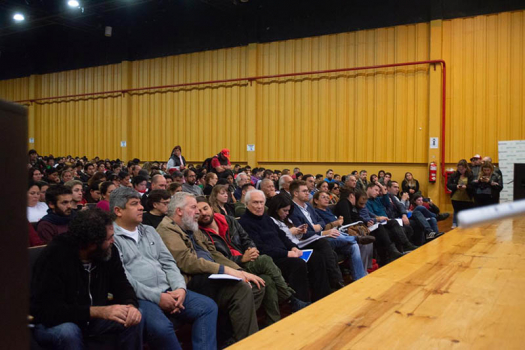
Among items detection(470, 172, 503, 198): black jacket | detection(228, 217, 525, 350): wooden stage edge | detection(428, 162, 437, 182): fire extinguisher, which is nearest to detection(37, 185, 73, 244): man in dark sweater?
detection(228, 217, 525, 350): wooden stage edge

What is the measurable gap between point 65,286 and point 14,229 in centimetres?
202

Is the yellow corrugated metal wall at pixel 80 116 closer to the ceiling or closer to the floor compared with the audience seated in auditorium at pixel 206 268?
closer to the ceiling

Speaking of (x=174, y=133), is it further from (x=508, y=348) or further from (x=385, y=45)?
(x=508, y=348)

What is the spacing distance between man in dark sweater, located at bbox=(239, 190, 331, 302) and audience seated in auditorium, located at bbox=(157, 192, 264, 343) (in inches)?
22.7

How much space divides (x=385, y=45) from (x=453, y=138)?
9.85ft

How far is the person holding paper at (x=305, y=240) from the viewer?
4.36 meters

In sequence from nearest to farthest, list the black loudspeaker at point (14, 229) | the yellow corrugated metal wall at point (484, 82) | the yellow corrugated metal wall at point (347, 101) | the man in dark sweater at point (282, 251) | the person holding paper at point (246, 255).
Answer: the black loudspeaker at point (14, 229), the person holding paper at point (246, 255), the man in dark sweater at point (282, 251), the yellow corrugated metal wall at point (484, 82), the yellow corrugated metal wall at point (347, 101)

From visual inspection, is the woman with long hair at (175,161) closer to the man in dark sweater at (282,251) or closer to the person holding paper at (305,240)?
the person holding paper at (305,240)

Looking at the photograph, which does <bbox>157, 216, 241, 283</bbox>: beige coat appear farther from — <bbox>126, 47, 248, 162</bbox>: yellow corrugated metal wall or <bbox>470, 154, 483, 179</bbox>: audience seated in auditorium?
<bbox>126, 47, 248, 162</bbox>: yellow corrugated metal wall

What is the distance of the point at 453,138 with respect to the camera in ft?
36.3

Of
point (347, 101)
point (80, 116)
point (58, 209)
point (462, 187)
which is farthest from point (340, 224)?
point (80, 116)

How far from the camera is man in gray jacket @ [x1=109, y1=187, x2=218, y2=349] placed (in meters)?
2.56

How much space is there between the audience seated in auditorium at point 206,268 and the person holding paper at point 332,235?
153 centimetres

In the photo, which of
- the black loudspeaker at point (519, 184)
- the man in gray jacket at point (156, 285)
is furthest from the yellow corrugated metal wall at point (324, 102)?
the black loudspeaker at point (519, 184)
